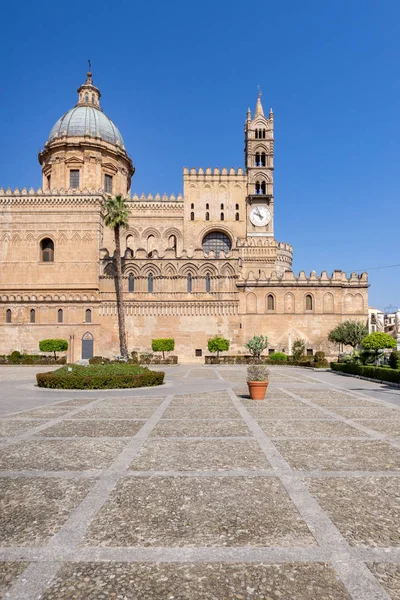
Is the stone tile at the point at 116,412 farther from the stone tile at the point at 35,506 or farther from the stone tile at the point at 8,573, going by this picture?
the stone tile at the point at 8,573

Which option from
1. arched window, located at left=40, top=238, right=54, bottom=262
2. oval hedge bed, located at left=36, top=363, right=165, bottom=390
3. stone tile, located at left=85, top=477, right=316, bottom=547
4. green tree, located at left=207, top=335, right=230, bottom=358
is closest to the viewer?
stone tile, located at left=85, top=477, right=316, bottom=547

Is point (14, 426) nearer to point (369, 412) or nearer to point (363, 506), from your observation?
point (363, 506)

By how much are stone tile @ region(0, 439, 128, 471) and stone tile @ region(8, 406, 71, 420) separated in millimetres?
3092

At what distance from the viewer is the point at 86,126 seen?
169ft

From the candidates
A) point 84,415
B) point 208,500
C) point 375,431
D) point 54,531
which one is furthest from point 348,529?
point 84,415

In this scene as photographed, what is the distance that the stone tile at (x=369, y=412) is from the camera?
12.0 m

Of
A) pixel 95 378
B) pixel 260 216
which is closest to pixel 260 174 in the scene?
pixel 260 216

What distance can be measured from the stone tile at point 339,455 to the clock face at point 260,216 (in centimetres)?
4215

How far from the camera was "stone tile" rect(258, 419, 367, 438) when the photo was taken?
9508mm

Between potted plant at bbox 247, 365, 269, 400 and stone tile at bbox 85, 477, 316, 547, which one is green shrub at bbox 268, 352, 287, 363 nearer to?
potted plant at bbox 247, 365, 269, 400

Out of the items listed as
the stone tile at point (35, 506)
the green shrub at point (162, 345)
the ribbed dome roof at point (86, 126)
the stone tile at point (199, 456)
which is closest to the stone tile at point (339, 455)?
the stone tile at point (199, 456)

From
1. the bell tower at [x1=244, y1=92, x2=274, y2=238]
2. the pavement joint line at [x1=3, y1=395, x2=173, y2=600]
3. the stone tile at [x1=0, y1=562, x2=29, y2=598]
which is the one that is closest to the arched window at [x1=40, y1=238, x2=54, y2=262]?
the bell tower at [x1=244, y1=92, x2=274, y2=238]

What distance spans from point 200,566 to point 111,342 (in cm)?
3992

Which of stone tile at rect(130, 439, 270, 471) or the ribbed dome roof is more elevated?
the ribbed dome roof
